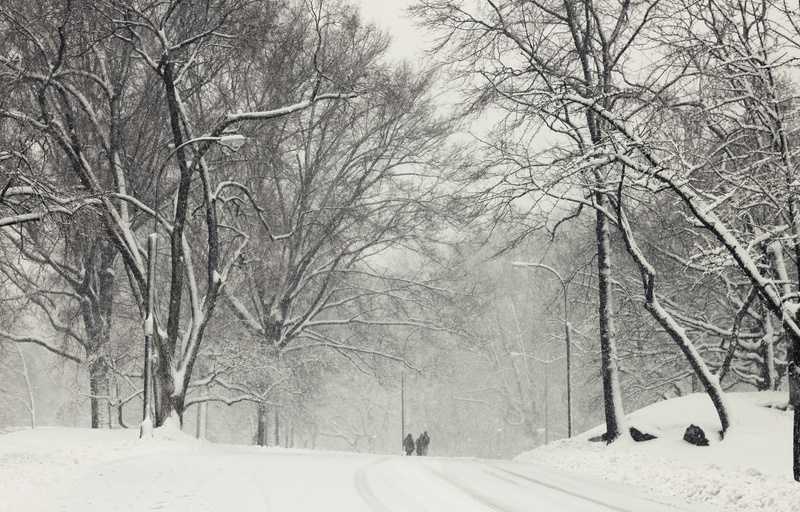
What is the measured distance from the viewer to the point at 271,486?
1179 centimetres

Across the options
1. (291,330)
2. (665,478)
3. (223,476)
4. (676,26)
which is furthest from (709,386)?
(291,330)

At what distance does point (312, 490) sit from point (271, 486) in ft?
2.48

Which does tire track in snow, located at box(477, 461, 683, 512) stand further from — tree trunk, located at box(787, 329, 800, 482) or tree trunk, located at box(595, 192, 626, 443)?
tree trunk, located at box(595, 192, 626, 443)

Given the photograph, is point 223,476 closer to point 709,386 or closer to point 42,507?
point 42,507

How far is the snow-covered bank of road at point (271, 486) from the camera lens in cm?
1011

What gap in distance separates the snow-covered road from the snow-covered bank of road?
0.02 metres

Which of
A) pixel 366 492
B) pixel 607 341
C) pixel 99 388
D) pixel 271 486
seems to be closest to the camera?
pixel 366 492

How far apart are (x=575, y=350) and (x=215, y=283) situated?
30736mm

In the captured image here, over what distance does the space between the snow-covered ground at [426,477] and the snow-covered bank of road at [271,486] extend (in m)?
0.02

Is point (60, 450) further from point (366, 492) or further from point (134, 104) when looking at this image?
point (134, 104)

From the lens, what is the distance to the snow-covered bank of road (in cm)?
1011

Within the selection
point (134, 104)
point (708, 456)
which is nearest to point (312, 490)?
point (708, 456)

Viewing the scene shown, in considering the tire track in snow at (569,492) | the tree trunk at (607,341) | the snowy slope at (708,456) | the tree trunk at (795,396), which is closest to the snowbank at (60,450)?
the tire track in snow at (569,492)

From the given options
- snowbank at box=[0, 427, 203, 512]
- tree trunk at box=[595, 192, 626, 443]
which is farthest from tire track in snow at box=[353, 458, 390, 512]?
tree trunk at box=[595, 192, 626, 443]
